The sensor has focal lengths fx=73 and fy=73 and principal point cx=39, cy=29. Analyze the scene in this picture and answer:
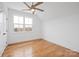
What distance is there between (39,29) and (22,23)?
1.52 meters

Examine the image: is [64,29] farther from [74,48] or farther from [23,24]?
[23,24]

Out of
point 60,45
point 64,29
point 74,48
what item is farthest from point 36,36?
point 74,48

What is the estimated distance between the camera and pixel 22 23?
4.76 meters

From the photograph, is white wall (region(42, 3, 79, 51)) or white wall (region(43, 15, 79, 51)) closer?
white wall (region(42, 3, 79, 51))

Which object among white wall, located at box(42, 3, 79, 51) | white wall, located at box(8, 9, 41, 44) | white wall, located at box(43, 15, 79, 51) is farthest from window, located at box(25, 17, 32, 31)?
white wall, located at box(42, 3, 79, 51)

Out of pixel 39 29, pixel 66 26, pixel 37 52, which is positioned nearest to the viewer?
pixel 37 52

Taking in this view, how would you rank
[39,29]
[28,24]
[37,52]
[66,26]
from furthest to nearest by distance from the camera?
[39,29] < [28,24] < [66,26] < [37,52]

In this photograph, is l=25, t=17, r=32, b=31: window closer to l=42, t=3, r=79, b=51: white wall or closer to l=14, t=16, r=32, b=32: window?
l=14, t=16, r=32, b=32: window

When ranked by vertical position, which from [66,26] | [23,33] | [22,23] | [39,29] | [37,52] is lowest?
[37,52]

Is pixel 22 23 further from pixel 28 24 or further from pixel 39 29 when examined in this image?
pixel 39 29

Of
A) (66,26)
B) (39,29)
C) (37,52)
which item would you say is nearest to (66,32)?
(66,26)

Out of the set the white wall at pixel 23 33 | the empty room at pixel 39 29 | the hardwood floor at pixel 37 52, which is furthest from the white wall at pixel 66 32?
the white wall at pixel 23 33

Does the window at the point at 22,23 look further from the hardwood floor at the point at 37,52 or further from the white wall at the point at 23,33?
the hardwood floor at the point at 37,52

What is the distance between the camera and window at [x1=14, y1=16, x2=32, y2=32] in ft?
14.6
